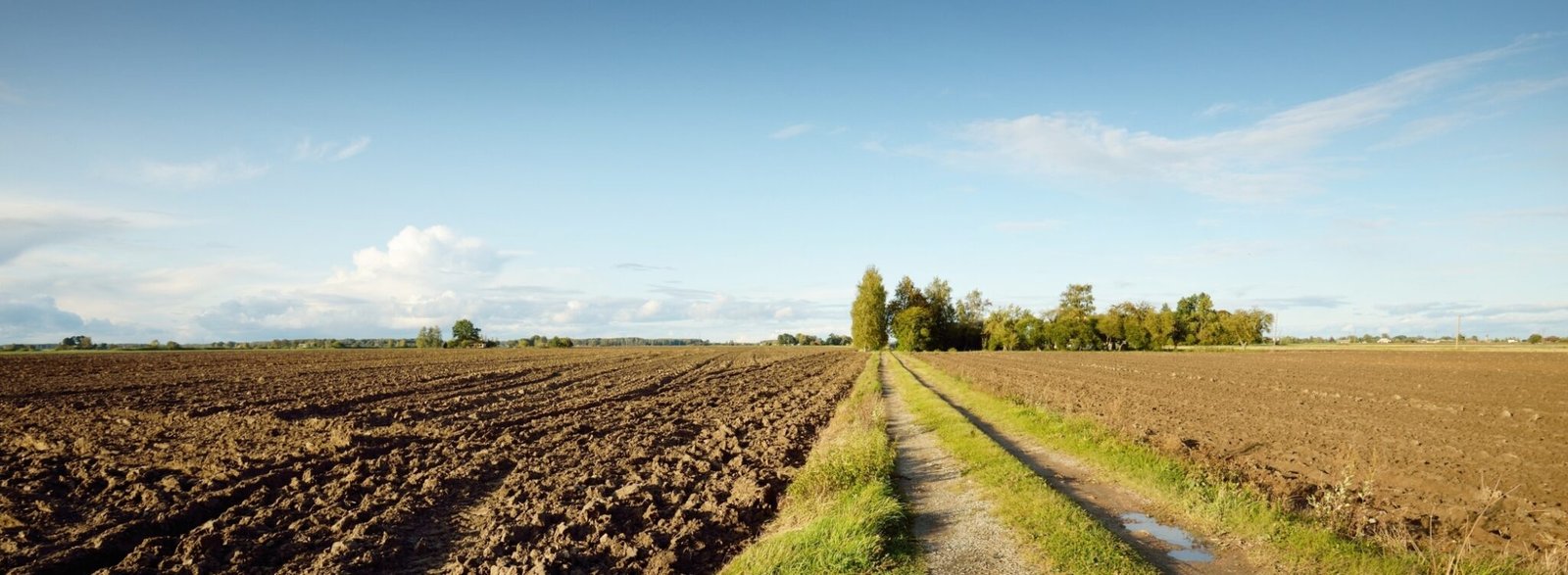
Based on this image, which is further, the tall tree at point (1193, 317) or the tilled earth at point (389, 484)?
the tall tree at point (1193, 317)

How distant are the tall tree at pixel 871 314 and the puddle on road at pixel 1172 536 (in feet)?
306

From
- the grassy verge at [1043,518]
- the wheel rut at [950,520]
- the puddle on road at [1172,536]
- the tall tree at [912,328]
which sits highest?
the tall tree at [912,328]

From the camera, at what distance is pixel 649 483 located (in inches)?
468

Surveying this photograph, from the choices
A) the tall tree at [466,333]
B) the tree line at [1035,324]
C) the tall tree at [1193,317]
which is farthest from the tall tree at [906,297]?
the tall tree at [466,333]

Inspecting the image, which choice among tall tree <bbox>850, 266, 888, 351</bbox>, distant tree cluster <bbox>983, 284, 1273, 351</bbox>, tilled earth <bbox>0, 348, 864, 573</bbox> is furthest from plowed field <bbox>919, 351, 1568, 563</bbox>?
distant tree cluster <bbox>983, 284, 1273, 351</bbox>

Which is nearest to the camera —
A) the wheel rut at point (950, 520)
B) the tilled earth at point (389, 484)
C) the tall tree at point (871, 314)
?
the wheel rut at point (950, 520)

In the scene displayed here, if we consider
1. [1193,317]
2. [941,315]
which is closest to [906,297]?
[941,315]

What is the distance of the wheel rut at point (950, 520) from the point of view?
8172mm

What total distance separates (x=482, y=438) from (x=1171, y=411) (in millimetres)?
19296

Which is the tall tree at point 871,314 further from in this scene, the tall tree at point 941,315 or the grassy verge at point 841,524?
the grassy verge at point 841,524

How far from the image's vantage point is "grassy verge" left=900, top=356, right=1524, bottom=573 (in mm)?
7918

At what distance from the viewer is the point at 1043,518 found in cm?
963

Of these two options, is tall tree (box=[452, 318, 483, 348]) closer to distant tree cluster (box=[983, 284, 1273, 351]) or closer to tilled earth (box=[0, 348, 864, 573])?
distant tree cluster (box=[983, 284, 1273, 351])

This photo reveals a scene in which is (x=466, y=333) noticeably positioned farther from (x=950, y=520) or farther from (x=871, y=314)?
(x=950, y=520)
